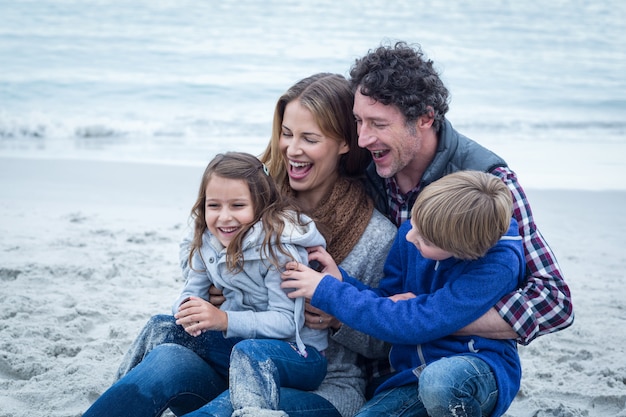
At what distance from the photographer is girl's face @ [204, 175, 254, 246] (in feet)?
9.77

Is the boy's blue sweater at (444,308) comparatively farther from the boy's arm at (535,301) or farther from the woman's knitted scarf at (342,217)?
the woman's knitted scarf at (342,217)

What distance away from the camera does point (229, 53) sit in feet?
58.9

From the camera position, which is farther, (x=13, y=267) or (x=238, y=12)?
(x=238, y=12)

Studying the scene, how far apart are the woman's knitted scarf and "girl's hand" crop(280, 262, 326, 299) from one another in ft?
1.22

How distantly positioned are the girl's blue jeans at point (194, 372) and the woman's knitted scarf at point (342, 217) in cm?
49

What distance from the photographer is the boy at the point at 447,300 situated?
2.60 m

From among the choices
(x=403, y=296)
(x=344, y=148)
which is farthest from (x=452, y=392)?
(x=344, y=148)

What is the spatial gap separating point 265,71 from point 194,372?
14002mm

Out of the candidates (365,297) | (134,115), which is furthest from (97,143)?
(365,297)

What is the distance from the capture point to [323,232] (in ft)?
10.7

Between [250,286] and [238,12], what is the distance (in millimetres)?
19883

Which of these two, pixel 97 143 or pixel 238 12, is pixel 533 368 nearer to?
pixel 97 143

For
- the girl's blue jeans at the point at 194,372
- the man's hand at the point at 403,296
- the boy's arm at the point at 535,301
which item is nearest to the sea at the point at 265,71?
the boy's arm at the point at 535,301

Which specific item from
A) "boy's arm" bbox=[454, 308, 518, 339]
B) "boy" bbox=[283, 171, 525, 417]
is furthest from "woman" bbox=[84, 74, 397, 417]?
"boy's arm" bbox=[454, 308, 518, 339]
